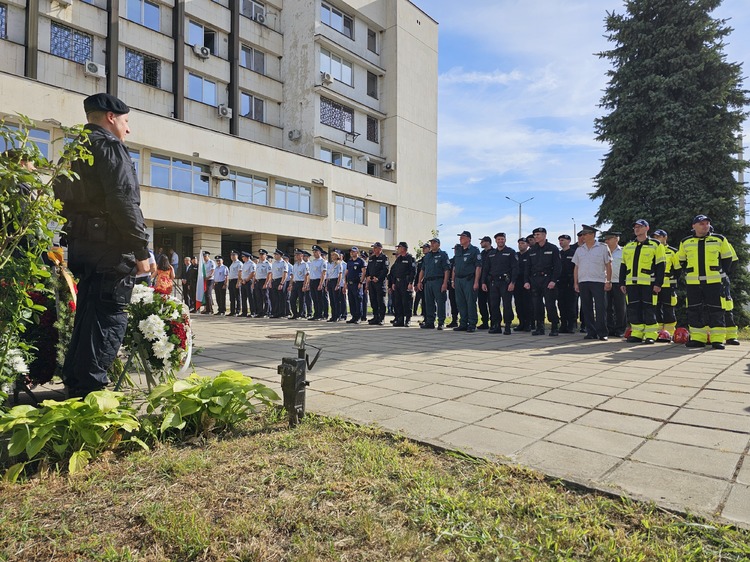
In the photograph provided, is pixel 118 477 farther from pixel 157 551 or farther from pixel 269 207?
pixel 269 207

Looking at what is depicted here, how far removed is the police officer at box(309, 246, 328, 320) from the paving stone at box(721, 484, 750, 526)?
39.8 feet

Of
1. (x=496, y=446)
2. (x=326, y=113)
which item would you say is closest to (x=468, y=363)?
(x=496, y=446)

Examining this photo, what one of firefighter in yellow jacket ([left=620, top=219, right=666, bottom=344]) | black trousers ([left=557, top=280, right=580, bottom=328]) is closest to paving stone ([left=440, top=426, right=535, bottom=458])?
firefighter in yellow jacket ([left=620, top=219, right=666, bottom=344])

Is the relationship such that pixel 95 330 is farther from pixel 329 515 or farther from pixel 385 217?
pixel 385 217

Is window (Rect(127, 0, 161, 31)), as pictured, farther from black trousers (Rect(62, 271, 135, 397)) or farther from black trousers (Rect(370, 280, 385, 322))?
black trousers (Rect(62, 271, 135, 397))

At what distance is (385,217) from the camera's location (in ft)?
114

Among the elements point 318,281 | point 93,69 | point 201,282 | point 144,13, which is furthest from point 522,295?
point 144,13

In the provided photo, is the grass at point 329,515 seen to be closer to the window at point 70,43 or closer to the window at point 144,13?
the window at point 70,43

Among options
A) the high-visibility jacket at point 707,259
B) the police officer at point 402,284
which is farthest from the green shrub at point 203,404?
the police officer at point 402,284

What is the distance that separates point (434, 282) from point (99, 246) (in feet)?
29.9

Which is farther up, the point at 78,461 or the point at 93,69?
the point at 93,69

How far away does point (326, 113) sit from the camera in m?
31.2

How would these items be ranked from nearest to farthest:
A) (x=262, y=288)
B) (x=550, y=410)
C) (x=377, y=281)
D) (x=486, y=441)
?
(x=486, y=441) < (x=550, y=410) < (x=377, y=281) < (x=262, y=288)

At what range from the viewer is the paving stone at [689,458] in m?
2.61
